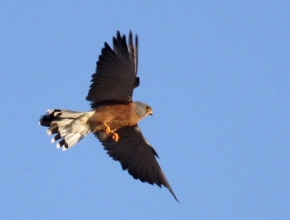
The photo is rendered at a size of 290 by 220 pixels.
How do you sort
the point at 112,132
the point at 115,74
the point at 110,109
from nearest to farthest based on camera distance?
the point at 115,74 → the point at 110,109 → the point at 112,132

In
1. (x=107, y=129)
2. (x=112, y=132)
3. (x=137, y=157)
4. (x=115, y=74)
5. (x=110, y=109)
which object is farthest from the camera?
(x=137, y=157)

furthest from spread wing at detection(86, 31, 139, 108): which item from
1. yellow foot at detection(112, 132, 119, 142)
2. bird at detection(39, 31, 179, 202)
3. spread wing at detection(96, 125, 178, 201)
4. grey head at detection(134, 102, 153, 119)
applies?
spread wing at detection(96, 125, 178, 201)

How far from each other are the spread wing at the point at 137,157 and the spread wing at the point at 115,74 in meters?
1.13

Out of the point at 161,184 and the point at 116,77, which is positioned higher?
the point at 116,77

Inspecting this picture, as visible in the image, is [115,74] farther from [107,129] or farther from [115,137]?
[115,137]

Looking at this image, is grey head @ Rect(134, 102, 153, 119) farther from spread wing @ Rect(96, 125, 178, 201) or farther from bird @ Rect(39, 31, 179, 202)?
spread wing @ Rect(96, 125, 178, 201)

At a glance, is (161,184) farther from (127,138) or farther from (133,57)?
(133,57)

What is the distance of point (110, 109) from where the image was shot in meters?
13.6

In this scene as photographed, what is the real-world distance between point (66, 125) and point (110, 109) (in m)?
0.77

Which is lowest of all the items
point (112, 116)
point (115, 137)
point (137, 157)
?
point (137, 157)

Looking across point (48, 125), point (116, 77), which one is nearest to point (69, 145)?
point (48, 125)

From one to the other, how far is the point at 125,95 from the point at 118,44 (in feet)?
3.03

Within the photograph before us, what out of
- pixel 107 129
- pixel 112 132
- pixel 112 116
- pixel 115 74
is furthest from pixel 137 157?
pixel 115 74

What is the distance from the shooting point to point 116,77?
44.0ft
